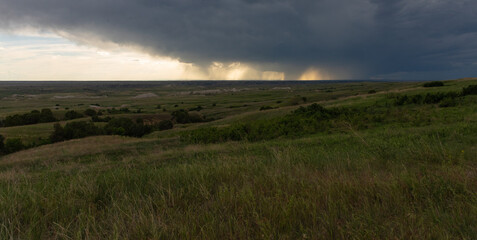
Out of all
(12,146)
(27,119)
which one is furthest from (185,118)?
(27,119)

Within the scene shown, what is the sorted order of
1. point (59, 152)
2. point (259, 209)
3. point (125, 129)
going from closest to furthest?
1. point (259, 209)
2. point (59, 152)
3. point (125, 129)

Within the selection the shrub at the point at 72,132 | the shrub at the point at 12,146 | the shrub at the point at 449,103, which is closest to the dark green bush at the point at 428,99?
the shrub at the point at 449,103

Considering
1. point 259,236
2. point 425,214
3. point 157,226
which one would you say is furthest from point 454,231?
point 157,226

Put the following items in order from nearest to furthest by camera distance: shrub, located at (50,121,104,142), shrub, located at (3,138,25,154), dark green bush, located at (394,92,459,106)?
dark green bush, located at (394,92,459,106)
shrub, located at (3,138,25,154)
shrub, located at (50,121,104,142)

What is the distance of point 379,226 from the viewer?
2.68 metres

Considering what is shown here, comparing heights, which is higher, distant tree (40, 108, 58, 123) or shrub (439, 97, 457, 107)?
shrub (439, 97, 457, 107)

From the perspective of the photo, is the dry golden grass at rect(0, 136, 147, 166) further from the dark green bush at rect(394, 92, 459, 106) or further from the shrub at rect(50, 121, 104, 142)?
the dark green bush at rect(394, 92, 459, 106)

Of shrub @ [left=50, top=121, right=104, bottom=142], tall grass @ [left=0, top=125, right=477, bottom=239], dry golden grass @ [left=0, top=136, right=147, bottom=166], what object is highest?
tall grass @ [left=0, top=125, right=477, bottom=239]

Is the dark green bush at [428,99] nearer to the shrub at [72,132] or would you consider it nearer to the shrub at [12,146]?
the shrub at [72,132]

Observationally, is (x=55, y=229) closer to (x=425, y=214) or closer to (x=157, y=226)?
(x=157, y=226)

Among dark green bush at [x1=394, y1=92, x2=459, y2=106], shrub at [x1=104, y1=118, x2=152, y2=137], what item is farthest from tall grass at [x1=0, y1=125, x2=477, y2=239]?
shrub at [x1=104, y1=118, x2=152, y2=137]

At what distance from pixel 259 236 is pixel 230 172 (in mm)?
2207

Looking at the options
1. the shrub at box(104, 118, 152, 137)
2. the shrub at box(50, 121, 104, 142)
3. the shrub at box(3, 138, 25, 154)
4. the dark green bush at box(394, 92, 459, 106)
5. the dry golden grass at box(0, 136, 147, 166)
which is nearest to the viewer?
the dry golden grass at box(0, 136, 147, 166)

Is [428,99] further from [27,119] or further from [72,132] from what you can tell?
[27,119]
